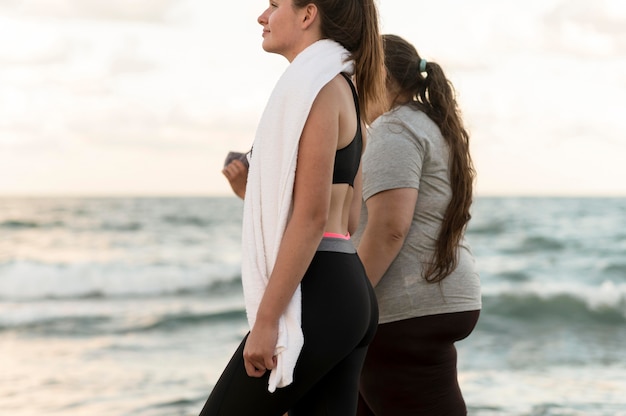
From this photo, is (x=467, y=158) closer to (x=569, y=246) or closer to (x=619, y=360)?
(x=619, y=360)

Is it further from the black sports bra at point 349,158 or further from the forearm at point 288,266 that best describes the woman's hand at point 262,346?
the black sports bra at point 349,158

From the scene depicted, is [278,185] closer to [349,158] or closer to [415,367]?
[349,158]

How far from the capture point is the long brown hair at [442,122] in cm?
262

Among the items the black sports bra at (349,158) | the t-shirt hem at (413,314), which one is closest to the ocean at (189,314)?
the t-shirt hem at (413,314)

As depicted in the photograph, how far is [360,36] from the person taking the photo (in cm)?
203

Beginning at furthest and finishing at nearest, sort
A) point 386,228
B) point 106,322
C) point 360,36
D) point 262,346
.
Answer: point 106,322
point 386,228
point 360,36
point 262,346

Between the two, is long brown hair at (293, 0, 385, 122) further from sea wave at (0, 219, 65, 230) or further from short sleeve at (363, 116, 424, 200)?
sea wave at (0, 219, 65, 230)

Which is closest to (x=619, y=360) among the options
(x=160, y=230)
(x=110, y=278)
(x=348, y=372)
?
(x=348, y=372)

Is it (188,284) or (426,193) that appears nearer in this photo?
(426,193)

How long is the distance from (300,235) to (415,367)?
40.8 inches

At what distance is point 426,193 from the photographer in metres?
2.65

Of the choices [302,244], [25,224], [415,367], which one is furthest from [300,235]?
[25,224]

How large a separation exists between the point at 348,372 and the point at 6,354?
259 inches

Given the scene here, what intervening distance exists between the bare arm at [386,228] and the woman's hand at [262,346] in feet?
2.63
